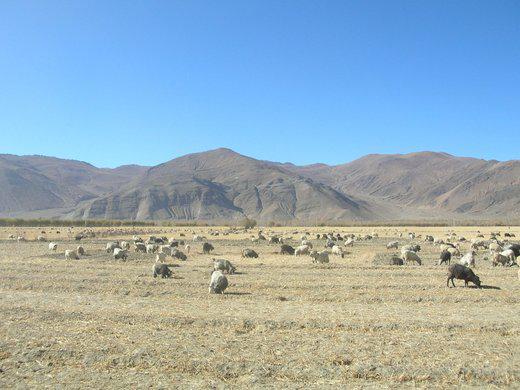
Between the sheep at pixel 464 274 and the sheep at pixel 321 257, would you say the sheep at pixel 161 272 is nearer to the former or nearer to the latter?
the sheep at pixel 321 257

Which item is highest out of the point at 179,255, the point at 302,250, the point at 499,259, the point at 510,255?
the point at 510,255

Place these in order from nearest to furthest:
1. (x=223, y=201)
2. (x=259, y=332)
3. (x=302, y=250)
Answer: (x=259, y=332) → (x=302, y=250) → (x=223, y=201)

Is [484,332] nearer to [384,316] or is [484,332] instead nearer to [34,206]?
[384,316]

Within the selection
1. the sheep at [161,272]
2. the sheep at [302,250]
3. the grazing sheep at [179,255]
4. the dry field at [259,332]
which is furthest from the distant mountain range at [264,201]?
the dry field at [259,332]

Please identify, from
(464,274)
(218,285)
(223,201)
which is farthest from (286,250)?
(223,201)

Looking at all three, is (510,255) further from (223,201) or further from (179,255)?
(223,201)

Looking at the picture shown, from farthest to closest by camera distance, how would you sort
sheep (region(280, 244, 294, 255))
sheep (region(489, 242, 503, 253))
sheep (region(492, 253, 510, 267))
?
sheep (region(280, 244, 294, 255))
sheep (region(489, 242, 503, 253))
sheep (region(492, 253, 510, 267))

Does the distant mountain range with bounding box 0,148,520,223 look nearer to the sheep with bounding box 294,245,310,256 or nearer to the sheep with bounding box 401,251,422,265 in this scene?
the sheep with bounding box 294,245,310,256

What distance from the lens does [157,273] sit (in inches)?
789

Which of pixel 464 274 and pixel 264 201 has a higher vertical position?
pixel 264 201

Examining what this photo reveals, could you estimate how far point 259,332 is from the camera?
36.6 ft

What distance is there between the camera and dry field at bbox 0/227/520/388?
8391mm

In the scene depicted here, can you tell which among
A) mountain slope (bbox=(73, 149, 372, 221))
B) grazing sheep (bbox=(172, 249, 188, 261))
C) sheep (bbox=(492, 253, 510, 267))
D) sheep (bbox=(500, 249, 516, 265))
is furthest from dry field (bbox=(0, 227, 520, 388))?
mountain slope (bbox=(73, 149, 372, 221))

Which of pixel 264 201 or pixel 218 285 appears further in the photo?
pixel 264 201
